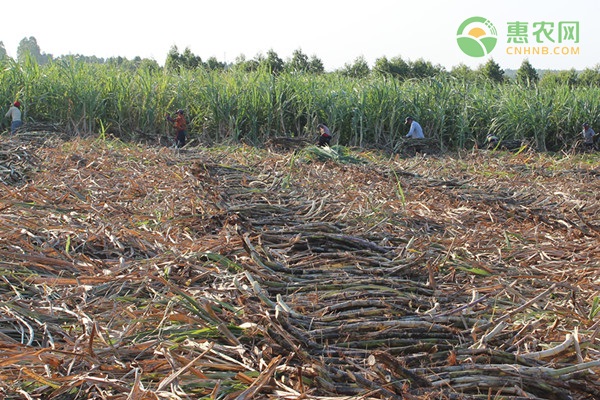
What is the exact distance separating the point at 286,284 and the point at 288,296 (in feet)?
0.52

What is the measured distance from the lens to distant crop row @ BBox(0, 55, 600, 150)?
12.3 meters

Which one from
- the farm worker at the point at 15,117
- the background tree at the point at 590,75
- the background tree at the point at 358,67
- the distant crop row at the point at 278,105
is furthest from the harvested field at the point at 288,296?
the background tree at the point at 590,75

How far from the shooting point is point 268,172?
630cm

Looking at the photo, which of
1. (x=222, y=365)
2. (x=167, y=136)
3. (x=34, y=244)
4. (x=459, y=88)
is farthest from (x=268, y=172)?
(x=459, y=88)

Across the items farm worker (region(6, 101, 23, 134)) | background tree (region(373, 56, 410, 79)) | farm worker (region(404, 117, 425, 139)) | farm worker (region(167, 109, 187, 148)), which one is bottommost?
farm worker (region(404, 117, 425, 139))

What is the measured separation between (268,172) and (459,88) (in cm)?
926

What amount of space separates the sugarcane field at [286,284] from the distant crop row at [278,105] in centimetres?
543

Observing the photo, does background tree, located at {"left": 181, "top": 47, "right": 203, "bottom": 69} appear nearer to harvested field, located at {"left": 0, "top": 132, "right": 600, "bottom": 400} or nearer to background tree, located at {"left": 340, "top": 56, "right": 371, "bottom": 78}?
background tree, located at {"left": 340, "top": 56, "right": 371, "bottom": 78}

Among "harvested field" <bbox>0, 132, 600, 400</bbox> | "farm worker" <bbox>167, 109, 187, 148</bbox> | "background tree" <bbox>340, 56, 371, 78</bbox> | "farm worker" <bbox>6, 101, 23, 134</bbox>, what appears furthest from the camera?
"background tree" <bbox>340, 56, 371, 78</bbox>

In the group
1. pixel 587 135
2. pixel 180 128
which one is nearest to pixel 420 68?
pixel 587 135

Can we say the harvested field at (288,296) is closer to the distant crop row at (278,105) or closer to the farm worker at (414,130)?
the farm worker at (414,130)

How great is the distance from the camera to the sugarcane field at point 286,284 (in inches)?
76.4

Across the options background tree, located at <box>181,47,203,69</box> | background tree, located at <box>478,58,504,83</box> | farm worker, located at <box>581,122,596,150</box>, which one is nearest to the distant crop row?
farm worker, located at <box>581,122,596,150</box>

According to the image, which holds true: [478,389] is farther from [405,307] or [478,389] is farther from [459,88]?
[459,88]
